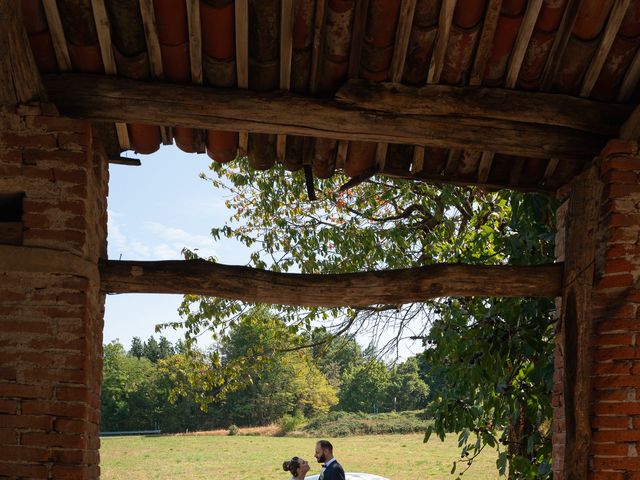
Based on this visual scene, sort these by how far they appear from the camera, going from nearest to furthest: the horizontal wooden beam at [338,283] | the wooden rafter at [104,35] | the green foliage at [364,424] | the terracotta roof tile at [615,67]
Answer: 1. the wooden rafter at [104,35]
2. the terracotta roof tile at [615,67]
3. the horizontal wooden beam at [338,283]
4. the green foliage at [364,424]

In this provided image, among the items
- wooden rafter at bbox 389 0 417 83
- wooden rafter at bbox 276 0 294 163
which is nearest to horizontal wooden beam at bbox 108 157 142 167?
wooden rafter at bbox 276 0 294 163

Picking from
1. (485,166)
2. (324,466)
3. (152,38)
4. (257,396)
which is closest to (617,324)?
(485,166)

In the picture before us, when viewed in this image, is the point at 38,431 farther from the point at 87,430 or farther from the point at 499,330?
the point at 499,330

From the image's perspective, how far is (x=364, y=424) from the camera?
40.0 metres

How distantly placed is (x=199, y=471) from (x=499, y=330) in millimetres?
22755

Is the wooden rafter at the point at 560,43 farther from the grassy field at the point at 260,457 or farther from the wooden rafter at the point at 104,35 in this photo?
the grassy field at the point at 260,457

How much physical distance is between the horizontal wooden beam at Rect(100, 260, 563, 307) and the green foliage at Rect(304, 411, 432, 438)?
3440 cm

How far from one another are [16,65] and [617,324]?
3413 millimetres

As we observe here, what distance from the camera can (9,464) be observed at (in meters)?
3.69

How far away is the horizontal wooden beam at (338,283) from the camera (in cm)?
436

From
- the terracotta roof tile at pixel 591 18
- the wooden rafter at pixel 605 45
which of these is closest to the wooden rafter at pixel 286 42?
the terracotta roof tile at pixel 591 18

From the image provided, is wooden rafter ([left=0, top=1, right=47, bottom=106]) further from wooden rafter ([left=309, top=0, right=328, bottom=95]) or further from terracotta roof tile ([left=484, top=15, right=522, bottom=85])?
terracotta roof tile ([left=484, top=15, right=522, bottom=85])

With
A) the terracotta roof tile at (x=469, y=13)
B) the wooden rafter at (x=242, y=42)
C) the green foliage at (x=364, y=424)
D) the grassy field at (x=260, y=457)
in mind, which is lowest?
the grassy field at (x=260, y=457)

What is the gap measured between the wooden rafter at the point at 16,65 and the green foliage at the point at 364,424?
35.5 m
